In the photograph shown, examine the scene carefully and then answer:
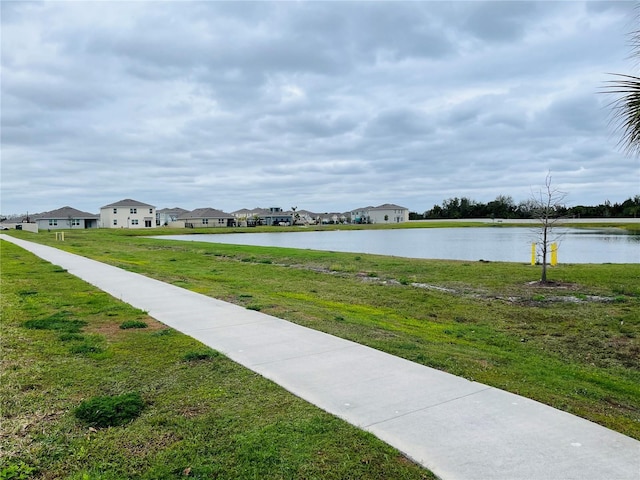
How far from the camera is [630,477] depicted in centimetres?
326

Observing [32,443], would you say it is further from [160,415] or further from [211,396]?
[211,396]

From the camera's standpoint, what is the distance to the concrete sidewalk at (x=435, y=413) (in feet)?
11.3

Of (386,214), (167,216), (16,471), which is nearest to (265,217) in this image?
(167,216)

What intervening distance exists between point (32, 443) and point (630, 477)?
4.43 m

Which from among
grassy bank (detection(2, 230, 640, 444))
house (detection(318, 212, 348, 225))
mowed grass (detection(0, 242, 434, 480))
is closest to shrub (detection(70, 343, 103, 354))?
mowed grass (detection(0, 242, 434, 480))

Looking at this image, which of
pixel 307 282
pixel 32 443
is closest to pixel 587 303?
pixel 307 282

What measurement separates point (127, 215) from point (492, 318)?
97860 millimetres

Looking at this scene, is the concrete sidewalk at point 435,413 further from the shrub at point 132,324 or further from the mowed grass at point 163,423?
the shrub at point 132,324

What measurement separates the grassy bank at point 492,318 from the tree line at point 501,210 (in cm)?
6711

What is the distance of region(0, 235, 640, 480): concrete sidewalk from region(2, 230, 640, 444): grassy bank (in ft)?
1.53

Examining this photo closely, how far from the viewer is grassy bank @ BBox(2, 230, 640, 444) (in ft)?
18.5

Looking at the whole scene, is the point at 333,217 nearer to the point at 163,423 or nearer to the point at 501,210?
the point at 501,210

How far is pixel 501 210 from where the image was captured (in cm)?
12331

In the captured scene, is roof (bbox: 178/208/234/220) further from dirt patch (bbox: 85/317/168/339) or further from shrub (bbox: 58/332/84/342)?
shrub (bbox: 58/332/84/342)
